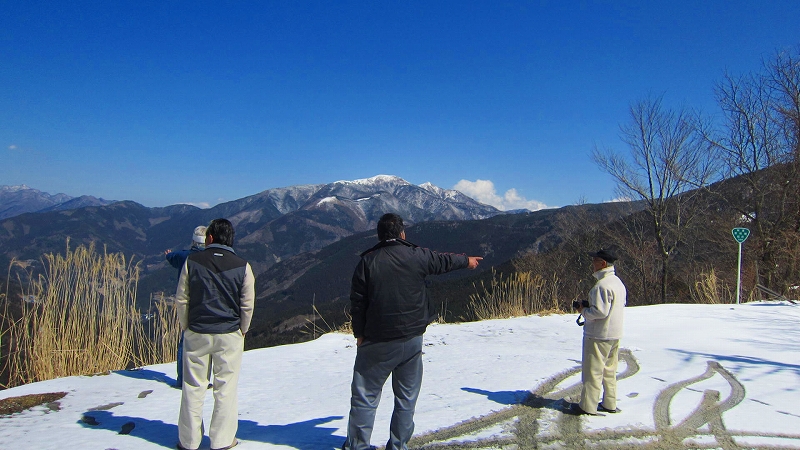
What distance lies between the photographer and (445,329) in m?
8.91

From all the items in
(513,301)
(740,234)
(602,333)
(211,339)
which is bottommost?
(513,301)

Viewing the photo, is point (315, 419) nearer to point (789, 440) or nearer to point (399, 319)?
point (399, 319)

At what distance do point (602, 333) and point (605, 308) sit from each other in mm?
241

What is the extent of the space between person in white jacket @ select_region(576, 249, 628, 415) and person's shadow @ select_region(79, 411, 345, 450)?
2.17 meters

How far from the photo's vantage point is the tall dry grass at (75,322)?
5738 millimetres

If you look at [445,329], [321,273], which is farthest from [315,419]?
[321,273]

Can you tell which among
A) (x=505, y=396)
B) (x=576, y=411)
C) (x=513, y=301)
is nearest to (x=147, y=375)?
(x=505, y=396)

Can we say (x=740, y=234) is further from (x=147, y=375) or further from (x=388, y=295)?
(x=147, y=375)

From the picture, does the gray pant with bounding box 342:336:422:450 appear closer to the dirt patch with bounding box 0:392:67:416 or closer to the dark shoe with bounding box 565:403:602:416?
the dark shoe with bounding box 565:403:602:416

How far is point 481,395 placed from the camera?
16.0 feet

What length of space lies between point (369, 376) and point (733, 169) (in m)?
22.7

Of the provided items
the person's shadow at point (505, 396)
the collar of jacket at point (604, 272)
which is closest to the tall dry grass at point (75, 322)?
the person's shadow at point (505, 396)

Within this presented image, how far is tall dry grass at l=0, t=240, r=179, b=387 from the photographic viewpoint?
5.74m

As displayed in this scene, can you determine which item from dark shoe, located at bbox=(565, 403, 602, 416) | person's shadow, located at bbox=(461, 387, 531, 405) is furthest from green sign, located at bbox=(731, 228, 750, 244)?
dark shoe, located at bbox=(565, 403, 602, 416)
